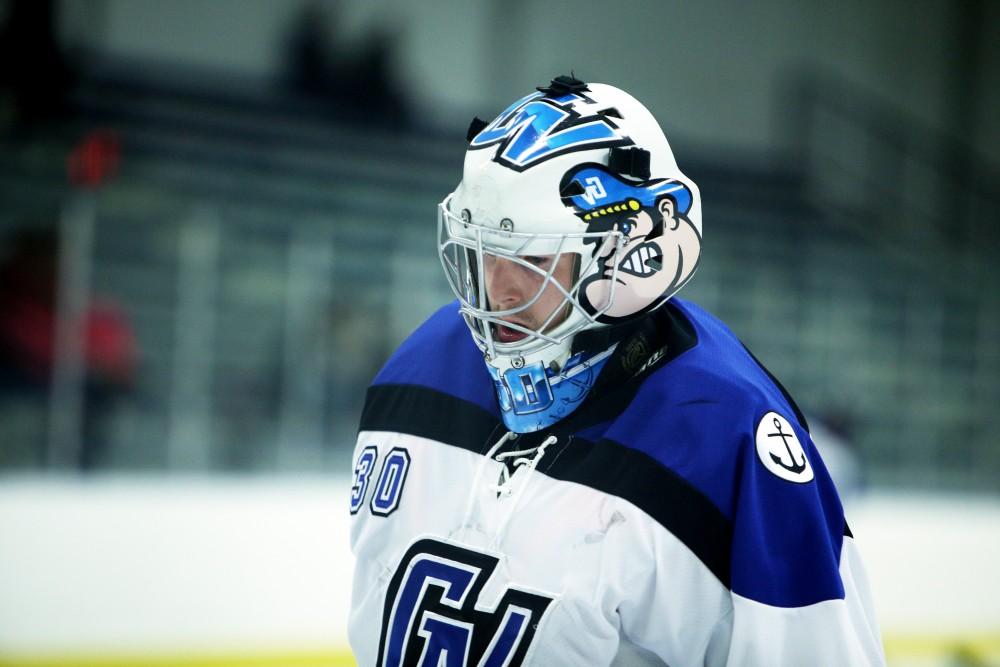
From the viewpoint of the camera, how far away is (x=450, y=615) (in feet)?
3.66

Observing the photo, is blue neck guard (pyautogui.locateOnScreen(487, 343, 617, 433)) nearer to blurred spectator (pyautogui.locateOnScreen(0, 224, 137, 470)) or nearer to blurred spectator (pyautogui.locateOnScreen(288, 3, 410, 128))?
blurred spectator (pyautogui.locateOnScreen(0, 224, 137, 470))

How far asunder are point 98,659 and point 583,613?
1989 mm

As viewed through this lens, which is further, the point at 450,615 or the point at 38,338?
the point at 38,338

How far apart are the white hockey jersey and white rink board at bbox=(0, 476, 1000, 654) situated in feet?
5.67

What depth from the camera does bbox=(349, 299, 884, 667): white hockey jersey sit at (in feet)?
3.36

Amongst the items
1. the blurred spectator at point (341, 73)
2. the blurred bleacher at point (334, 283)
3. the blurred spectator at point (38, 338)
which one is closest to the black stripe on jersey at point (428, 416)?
the blurred spectator at point (38, 338)

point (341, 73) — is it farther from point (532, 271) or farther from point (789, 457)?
point (789, 457)

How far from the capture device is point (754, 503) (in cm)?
101

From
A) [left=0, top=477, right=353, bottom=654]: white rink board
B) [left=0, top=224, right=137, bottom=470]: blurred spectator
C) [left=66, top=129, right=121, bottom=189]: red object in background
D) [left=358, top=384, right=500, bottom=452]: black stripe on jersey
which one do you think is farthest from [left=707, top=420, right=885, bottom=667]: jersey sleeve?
[left=0, top=224, right=137, bottom=470]: blurred spectator

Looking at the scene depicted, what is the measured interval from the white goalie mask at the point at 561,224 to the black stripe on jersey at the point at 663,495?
11cm

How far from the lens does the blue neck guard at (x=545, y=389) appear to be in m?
1.13

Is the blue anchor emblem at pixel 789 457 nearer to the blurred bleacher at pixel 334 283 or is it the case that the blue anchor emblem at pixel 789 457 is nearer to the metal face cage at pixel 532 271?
the metal face cage at pixel 532 271

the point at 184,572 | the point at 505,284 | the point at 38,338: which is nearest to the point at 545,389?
the point at 505,284

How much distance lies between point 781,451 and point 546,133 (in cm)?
37
